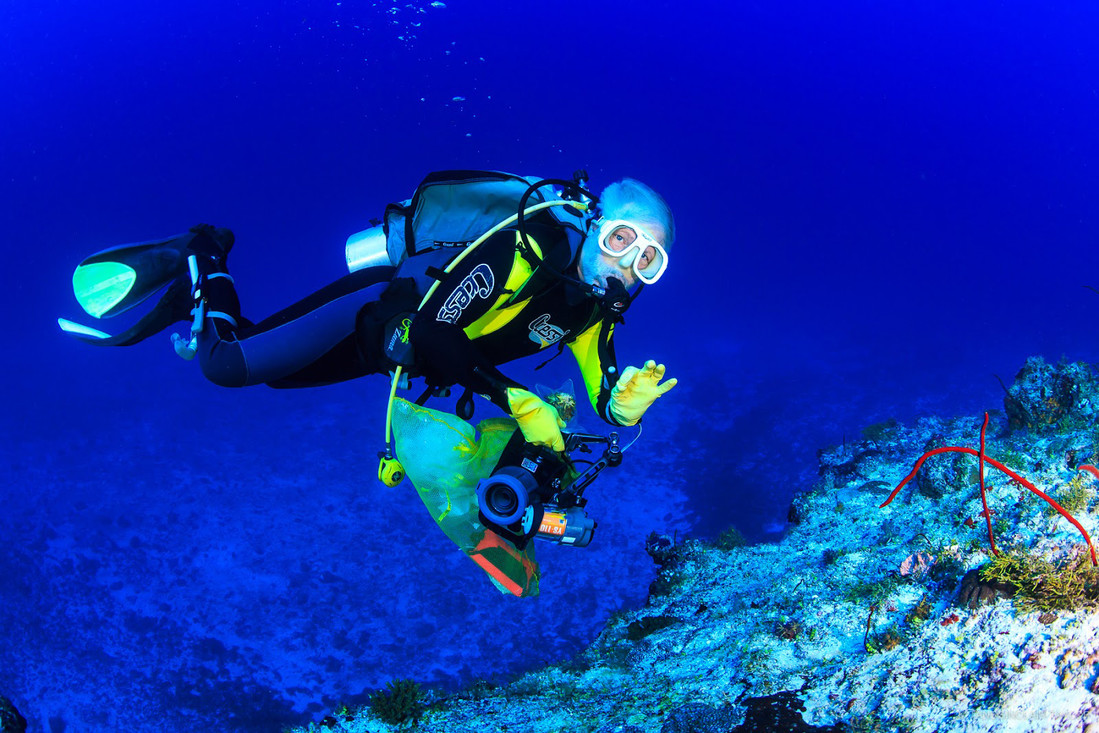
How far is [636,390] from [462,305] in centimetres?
120

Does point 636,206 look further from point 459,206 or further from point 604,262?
point 459,206

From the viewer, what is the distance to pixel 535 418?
3594 mm

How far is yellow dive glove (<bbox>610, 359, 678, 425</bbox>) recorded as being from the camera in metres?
3.62

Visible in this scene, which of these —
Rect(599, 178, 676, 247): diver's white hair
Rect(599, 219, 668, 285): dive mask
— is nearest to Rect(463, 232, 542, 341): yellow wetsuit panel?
Rect(599, 219, 668, 285): dive mask

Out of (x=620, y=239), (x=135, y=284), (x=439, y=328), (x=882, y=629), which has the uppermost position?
(x=135, y=284)

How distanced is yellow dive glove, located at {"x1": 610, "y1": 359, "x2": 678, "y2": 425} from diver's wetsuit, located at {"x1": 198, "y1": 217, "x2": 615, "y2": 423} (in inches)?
10.8

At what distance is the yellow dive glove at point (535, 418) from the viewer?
3498 mm

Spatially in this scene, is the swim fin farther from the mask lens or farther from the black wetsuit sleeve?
the mask lens

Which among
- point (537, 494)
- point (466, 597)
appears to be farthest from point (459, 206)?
point (466, 597)

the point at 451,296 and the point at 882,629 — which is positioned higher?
the point at 451,296

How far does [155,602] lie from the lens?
26.0 ft

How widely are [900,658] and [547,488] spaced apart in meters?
2.11

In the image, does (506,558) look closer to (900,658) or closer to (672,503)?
(900,658)

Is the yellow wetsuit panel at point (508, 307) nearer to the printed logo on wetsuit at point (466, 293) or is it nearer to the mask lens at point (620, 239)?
the printed logo on wetsuit at point (466, 293)
